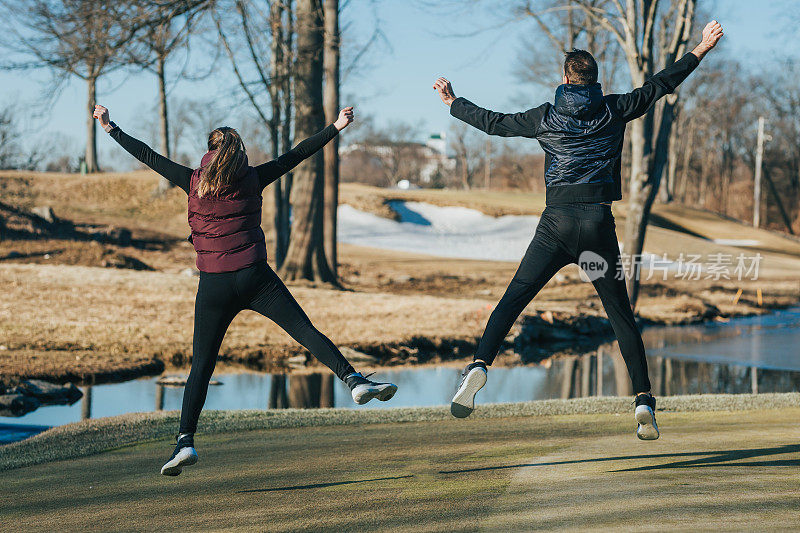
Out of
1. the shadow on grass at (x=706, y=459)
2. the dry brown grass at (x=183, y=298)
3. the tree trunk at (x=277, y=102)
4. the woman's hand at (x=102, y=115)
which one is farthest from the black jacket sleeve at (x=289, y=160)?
the tree trunk at (x=277, y=102)

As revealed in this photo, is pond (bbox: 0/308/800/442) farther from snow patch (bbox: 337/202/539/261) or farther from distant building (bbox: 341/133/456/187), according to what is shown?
distant building (bbox: 341/133/456/187)

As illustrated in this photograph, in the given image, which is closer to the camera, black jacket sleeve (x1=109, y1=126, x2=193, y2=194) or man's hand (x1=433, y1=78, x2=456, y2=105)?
black jacket sleeve (x1=109, y1=126, x2=193, y2=194)

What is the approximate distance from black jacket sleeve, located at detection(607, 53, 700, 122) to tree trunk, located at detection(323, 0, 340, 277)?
1861 cm

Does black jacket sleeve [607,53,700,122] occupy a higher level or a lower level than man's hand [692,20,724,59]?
lower

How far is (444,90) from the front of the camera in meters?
6.27

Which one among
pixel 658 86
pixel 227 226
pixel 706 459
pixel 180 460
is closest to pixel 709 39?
pixel 658 86

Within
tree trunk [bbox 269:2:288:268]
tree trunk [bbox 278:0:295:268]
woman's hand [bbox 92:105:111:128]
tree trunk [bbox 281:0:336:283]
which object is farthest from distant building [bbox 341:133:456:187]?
woman's hand [bbox 92:105:111:128]

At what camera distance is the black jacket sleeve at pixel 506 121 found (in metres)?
5.81

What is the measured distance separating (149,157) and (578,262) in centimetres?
281

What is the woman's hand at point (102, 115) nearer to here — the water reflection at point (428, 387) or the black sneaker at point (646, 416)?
the black sneaker at point (646, 416)

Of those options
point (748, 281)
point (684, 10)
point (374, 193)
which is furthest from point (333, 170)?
point (374, 193)

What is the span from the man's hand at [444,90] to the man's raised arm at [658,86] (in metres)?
1.09

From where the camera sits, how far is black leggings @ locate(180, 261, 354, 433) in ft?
18.5

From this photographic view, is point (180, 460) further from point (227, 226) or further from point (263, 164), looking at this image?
point (263, 164)
